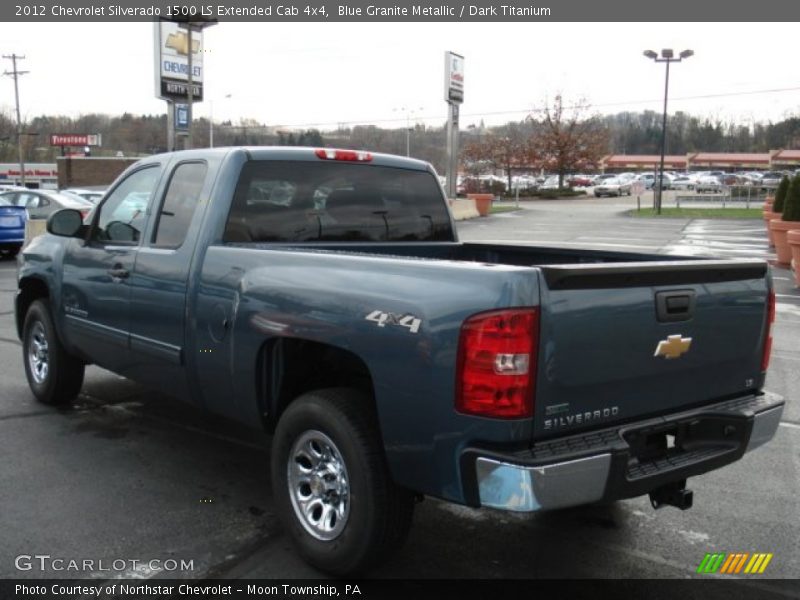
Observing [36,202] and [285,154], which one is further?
[36,202]

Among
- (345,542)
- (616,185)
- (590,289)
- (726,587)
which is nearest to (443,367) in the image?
(590,289)

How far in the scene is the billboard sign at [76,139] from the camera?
9888cm

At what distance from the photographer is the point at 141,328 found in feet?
15.6

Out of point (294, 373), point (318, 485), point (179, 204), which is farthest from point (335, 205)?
point (318, 485)

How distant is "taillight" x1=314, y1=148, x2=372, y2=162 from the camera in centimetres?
481

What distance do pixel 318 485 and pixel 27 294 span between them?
402 cm

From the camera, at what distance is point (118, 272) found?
4.99m

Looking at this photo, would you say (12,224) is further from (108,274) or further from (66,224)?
(108,274)

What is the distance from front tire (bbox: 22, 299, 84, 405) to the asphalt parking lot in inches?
5.8

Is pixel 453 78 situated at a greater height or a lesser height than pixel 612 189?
greater

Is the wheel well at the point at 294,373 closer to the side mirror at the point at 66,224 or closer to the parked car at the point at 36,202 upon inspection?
the side mirror at the point at 66,224

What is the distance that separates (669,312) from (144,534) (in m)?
2.72

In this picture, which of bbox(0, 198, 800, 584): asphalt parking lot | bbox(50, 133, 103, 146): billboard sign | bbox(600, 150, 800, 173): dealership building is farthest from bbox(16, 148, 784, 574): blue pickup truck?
bbox(600, 150, 800, 173): dealership building

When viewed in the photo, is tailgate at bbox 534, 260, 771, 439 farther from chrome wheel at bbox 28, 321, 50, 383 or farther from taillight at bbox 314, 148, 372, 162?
chrome wheel at bbox 28, 321, 50, 383
